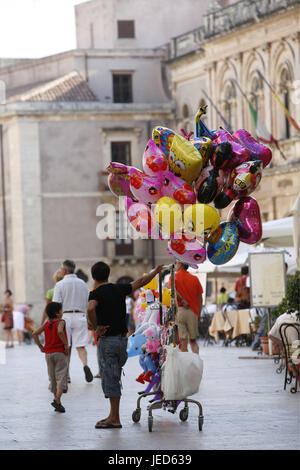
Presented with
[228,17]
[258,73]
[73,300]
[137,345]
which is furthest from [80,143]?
[137,345]

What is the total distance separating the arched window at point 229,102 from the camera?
48.0 meters

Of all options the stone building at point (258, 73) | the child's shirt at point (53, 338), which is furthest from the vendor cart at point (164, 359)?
the stone building at point (258, 73)

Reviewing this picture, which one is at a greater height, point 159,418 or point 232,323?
point 159,418

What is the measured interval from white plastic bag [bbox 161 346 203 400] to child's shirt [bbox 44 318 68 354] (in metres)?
2.39

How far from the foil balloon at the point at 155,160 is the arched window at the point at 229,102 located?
3478 cm

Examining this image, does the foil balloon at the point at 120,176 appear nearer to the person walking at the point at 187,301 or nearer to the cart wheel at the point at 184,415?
the cart wheel at the point at 184,415

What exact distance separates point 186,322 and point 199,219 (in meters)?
5.37

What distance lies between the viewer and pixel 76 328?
738 inches

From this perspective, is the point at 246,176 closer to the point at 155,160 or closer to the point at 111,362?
the point at 155,160

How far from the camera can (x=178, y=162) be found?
43.3 ft

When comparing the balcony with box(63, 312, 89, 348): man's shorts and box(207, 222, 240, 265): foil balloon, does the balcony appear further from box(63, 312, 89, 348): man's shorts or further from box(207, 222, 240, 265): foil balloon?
box(207, 222, 240, 265): foil balloon

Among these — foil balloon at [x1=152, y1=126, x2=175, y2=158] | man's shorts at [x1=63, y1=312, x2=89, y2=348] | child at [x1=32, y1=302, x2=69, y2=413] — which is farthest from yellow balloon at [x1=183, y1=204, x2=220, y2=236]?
man's shorts at [x1=63, y1=312, x2=89, y2=348]

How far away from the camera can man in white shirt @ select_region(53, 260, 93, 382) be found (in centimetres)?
1828

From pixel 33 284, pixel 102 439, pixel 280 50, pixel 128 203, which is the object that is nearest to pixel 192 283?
pixel 128 203
